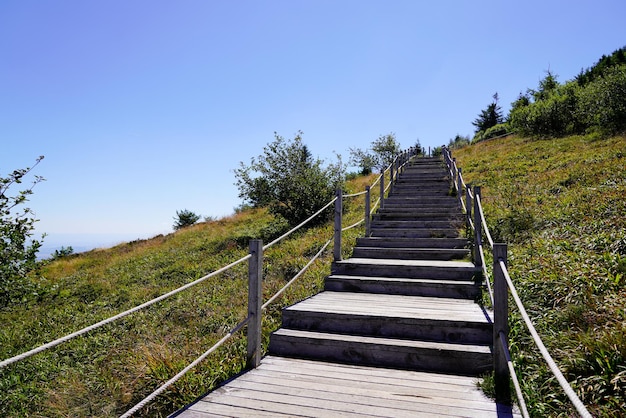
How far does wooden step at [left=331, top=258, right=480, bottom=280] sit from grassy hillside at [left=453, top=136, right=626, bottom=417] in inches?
26.0

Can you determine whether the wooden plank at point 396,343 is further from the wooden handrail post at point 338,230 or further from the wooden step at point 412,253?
the wooden step at point 412,253

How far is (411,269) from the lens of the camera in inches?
238

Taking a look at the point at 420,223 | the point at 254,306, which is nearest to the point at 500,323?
the point at 254,306

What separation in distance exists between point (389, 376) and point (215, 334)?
3.26 metres

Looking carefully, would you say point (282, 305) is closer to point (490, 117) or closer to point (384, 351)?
point (384, 351)

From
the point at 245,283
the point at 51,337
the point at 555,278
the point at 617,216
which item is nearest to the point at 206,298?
the point at 245,283

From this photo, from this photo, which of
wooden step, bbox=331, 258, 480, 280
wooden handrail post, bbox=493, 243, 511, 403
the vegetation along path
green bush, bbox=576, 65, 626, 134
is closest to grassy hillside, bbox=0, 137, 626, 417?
wooden handrail post, bbox=493, 243, 511, 403

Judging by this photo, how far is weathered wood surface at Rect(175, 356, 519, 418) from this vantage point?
299 centimetres

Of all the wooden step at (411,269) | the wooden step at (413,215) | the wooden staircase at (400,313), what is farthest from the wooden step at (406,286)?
the wooden step at (413,215)

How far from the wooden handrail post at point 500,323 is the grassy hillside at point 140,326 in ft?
8.13

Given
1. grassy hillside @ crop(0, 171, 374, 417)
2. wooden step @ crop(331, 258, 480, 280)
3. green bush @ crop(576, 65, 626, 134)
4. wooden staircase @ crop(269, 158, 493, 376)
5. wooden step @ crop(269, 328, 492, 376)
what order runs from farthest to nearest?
green bush @ crop(576, 65, 626, 134)
wooden step @ crop(331, 258, 480, 280)
grassy hillside @ crop(0, 171, 374, 417)
wooden staircase @ crop(269, 158, 493, 376)
wooden step @ crop(269, 328, 492, 376)

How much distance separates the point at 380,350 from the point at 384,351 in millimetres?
40

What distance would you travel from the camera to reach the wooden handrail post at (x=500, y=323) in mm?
3172

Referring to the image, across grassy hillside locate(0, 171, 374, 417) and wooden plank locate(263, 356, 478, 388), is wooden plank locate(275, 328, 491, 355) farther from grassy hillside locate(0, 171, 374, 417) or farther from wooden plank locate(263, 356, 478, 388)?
grassy hillside locate(0, 171, 374, 417)
